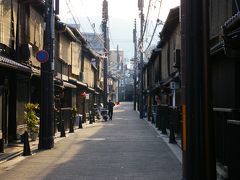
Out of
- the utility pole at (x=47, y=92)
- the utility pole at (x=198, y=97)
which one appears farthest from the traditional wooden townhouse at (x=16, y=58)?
the utility pole at (x=198, y=97)

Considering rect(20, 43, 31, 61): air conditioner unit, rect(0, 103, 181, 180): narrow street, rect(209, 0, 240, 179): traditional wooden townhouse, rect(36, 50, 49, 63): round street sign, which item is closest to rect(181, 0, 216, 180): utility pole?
rect(209, 0, 240, 179): traditional wooden townhouse

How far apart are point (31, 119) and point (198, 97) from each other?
13.4m

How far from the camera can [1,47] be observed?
54.5 feet

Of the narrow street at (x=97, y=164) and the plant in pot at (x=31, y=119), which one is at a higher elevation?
the plant in pot at (x=31, y=119)

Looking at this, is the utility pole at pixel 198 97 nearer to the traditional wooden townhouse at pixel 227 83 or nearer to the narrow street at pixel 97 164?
the traditional wooden townhouse at pixel 227 83

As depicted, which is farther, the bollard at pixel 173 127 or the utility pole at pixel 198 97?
the bollard at pixel 173 127

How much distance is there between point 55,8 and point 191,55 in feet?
44.5

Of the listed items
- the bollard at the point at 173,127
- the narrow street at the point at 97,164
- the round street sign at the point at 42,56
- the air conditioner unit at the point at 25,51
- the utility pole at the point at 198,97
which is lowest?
the narrow street at the point at 97,164

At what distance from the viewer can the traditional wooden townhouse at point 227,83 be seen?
8133mm

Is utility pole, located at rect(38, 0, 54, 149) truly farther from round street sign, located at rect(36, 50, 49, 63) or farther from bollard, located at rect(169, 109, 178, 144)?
bollard, located at rect(169, 109, 178, 144)

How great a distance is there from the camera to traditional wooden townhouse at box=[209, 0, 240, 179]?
8.13 m

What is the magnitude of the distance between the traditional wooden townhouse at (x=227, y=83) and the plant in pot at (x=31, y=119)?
323 inches

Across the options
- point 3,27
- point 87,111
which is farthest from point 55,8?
point 87,111

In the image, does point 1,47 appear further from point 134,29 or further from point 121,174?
point 134,29
